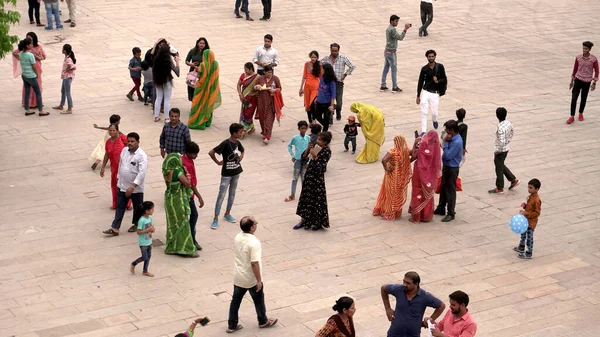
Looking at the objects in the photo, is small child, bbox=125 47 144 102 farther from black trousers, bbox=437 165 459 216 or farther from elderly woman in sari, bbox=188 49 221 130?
black trousers, bbox=437 165 459 216

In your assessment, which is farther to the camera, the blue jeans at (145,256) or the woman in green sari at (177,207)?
the woman in green sari at (177,207)

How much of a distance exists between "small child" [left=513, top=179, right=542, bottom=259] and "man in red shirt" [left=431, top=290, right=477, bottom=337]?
4284 mm

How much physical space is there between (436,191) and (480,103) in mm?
5655

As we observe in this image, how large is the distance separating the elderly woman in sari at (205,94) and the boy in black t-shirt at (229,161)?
4.28 m

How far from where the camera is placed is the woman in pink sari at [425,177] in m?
14.5

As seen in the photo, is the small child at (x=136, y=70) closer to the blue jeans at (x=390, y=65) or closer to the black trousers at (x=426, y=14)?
the blue jeans at (x=390, y=65)

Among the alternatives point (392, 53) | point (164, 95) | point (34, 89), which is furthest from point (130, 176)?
point (392, 53)

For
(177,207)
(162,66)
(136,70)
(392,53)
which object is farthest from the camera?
(392,53)

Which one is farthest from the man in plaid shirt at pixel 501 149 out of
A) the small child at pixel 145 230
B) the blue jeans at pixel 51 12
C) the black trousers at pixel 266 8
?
the blue jeans at pixel 51 12

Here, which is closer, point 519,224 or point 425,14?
point 519,224

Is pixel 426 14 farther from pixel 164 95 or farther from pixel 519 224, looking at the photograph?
pixel 519 224

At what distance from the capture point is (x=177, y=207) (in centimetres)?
1320

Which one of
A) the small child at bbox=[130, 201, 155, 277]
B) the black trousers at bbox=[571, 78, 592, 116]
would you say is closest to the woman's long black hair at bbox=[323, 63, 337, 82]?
the black trousers at bbox=[571, 78, 592, 116]

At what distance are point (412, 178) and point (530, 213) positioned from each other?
1.93 meters
